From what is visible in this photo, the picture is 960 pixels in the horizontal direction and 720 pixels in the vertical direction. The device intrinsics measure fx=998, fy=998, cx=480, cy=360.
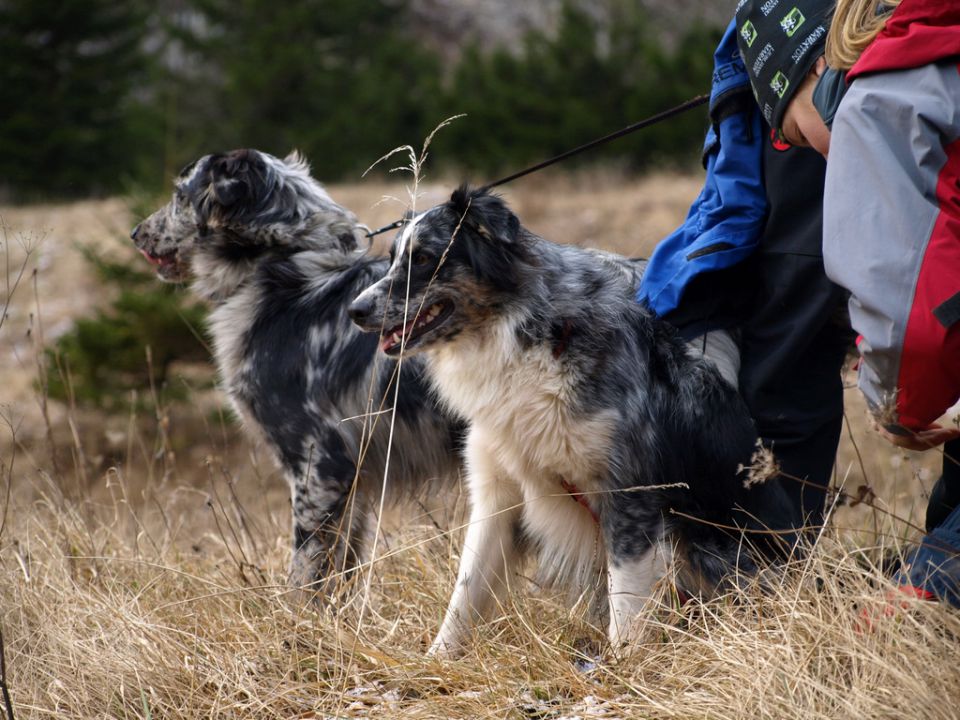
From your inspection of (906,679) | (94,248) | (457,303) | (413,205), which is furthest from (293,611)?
(94,248)

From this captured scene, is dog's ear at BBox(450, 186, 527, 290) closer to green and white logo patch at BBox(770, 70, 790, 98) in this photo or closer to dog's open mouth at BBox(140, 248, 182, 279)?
green and white logo patch at BBox(770, 70, 790, 98)

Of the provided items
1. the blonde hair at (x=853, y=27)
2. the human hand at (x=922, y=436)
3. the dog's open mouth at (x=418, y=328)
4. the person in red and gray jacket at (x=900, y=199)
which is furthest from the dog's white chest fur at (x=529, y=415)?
the blonde hair at (x=853, y=27)

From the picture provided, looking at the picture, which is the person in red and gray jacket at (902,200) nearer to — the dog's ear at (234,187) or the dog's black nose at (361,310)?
the dog's black nose at (361,310)

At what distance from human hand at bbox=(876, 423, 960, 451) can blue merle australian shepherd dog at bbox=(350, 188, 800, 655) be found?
2.60 feet

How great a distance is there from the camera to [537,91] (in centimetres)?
2436

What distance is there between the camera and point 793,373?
Answer: 3.43 metres

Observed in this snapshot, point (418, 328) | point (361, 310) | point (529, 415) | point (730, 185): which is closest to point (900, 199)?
point (730, 185)

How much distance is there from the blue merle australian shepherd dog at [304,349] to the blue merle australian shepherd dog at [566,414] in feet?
1.85

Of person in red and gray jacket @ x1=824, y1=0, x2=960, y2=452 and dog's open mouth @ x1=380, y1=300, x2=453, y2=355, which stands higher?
person in red and gray jacket @ x1=824, y1=0, x2=960, y2=452

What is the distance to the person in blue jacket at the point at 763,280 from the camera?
3197mm

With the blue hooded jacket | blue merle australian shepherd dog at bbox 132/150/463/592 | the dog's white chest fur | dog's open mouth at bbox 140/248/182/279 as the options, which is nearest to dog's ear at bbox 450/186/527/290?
the dog's white chest fur

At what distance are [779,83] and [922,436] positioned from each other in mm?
1012

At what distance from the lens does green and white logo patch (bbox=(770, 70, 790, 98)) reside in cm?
269

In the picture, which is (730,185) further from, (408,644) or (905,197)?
(408,644)
